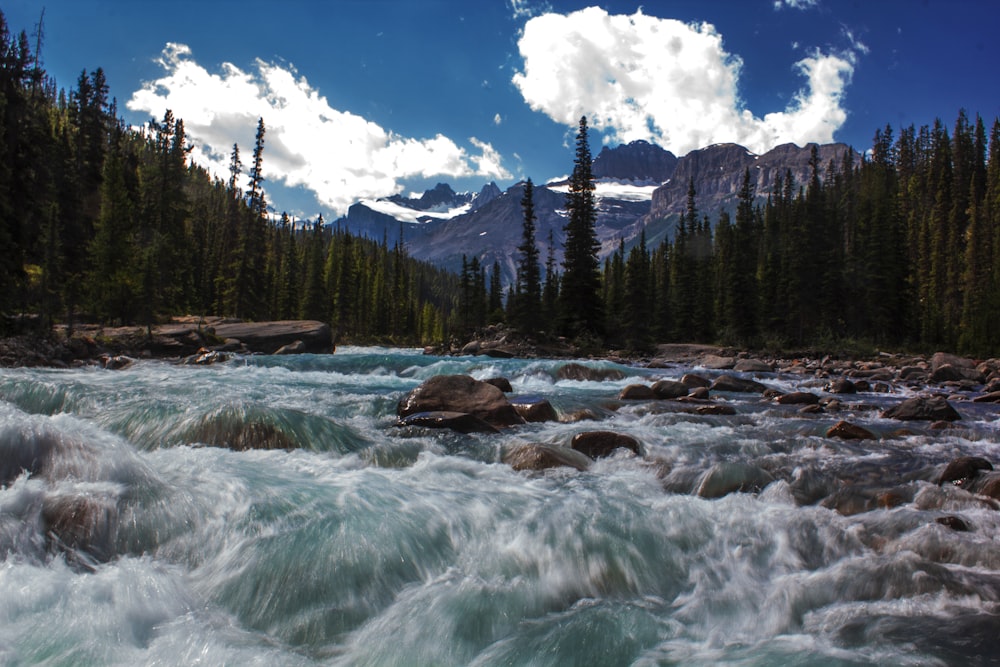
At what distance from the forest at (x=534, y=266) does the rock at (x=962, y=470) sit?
3116 centimetres

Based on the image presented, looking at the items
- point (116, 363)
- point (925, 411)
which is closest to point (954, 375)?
point (925, 411)

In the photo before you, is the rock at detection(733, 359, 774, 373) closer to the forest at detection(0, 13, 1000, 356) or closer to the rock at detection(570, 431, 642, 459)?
the forest at detection(0, 13, 1000, 356)

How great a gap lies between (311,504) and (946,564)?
6.18 meters

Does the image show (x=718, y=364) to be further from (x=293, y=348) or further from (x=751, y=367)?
(x=293, y=348)

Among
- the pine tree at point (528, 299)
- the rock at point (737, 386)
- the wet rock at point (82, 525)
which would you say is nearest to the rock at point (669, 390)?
the rock at point (737, 386)

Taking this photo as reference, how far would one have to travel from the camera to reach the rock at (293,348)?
31.3 m

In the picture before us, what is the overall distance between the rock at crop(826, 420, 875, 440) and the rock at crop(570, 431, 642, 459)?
4245 millimetres

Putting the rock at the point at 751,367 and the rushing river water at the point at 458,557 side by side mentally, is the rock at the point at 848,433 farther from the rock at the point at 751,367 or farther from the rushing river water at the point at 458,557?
the rock at the point at 751,367

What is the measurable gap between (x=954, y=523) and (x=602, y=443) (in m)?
4.32

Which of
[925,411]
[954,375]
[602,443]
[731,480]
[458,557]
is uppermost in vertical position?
[954,375]

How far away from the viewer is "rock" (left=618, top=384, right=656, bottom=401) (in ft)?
48.0

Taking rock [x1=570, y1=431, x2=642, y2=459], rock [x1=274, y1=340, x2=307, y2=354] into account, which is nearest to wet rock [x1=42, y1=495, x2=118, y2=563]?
rock [x1=570, y1=431, x2=642, y2=459]

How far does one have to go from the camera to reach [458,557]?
4977mm

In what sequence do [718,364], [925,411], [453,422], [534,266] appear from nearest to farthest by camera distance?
[453,422] < [925,411] < [718,364] < [534,266]
